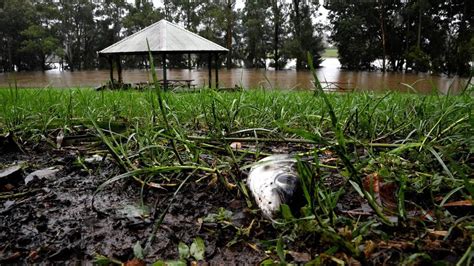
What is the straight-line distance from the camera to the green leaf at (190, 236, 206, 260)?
867 mm

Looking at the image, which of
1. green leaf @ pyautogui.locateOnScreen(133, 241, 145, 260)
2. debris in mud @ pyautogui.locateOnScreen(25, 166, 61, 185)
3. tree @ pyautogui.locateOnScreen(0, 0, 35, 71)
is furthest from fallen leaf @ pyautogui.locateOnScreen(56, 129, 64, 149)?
tree @ pyautogui.locateOnScreen(0, 0, 35, 71)

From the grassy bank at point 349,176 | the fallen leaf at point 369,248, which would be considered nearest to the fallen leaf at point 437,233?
the grassy bank at point 349,176

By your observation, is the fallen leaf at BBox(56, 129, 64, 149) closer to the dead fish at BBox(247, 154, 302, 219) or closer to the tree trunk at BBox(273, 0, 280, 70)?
the dead fish at BBox(247, 154, 302, 219)

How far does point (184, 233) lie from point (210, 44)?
16.4 m

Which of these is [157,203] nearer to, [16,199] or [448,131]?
[16,199]

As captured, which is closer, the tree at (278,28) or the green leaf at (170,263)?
the green leaf at (170,263)

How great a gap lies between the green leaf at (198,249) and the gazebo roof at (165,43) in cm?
1467

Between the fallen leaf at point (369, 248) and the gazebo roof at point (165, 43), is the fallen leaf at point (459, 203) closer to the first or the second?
the fallen leaf at point (369, 248)

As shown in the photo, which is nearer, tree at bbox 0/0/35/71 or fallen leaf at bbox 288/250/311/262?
fallen leaf at bbox 288/250/311/262

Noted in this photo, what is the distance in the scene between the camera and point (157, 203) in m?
1.09

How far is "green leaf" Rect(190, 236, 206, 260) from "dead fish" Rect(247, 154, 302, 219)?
0.61 ft

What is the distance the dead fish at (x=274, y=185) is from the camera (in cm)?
96

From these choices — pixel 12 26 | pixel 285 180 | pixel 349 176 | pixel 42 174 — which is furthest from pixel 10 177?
pixel 12 26

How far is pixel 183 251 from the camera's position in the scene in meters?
0.88
